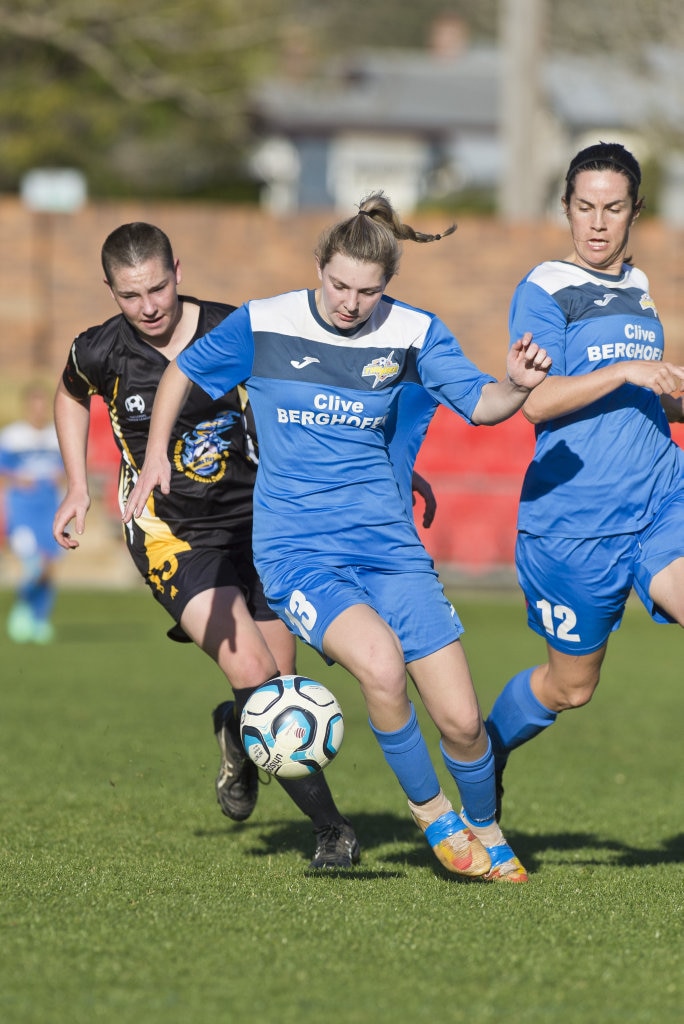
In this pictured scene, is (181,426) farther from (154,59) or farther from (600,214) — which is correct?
(154,59)

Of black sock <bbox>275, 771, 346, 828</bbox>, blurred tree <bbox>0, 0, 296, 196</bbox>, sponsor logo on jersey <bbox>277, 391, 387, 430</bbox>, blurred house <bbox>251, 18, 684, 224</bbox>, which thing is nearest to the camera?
sponsor logo on jersey <bbox>277, 391, 387, 430</bbox>

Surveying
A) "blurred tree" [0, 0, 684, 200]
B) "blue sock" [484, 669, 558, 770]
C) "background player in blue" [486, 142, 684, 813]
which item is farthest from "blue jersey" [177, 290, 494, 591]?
"blurred tree" [0, 0, 684, 200]

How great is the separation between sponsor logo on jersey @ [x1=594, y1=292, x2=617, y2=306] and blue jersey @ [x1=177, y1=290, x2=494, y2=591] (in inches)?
19.6

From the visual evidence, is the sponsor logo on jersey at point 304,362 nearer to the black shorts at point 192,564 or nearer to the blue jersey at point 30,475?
the black shorts at point 192,564

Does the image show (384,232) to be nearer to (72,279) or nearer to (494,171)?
(72,279)

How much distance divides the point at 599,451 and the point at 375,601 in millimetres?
930

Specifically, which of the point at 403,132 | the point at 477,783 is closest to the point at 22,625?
the point at 477,783

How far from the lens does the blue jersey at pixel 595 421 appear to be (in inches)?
199

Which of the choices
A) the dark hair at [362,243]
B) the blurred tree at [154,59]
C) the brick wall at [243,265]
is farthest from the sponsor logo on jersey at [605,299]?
the blurred tree at [154,59]

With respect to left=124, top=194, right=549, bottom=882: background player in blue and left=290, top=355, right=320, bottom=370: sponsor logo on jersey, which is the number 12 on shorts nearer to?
left=124, top=194, right=549, bottom=882: background player in blue

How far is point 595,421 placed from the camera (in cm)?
508

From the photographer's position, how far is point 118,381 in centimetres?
569

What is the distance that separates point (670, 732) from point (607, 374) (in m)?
5.11

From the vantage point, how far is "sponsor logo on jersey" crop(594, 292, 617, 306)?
509cm
